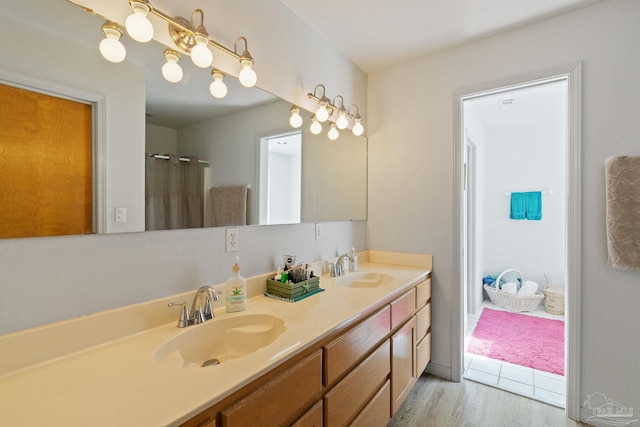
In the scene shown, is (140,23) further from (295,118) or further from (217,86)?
(295,118)

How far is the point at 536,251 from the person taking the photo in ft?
12.8

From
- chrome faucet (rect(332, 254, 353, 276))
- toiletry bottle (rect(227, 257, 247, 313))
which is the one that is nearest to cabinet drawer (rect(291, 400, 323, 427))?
toiletry bottle (rect(227, 257, 247, 313))

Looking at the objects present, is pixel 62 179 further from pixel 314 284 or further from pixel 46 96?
pixel 314 284

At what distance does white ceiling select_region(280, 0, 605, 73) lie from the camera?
168 centimetres

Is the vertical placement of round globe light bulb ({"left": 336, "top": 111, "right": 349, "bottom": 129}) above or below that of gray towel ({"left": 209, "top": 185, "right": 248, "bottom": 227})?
above

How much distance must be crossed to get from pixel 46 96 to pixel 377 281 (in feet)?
6.06

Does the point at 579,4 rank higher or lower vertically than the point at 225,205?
higher

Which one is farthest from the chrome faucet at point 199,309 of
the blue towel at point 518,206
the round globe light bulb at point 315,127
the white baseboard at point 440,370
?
the blue towel at point 518,206

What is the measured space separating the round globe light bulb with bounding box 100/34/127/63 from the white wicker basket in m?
4.19

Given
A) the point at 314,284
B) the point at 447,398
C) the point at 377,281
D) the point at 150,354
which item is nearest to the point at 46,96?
the point at 150,354

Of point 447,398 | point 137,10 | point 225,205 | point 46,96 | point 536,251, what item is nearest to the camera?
point 46,96

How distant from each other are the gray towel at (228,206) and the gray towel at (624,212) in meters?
1.94

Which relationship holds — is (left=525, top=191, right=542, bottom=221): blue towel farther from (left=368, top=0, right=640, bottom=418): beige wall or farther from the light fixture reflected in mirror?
the light fixture reflected in mirror

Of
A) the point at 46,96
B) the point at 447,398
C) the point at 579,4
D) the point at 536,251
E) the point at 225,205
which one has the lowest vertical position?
the point at 447,398
